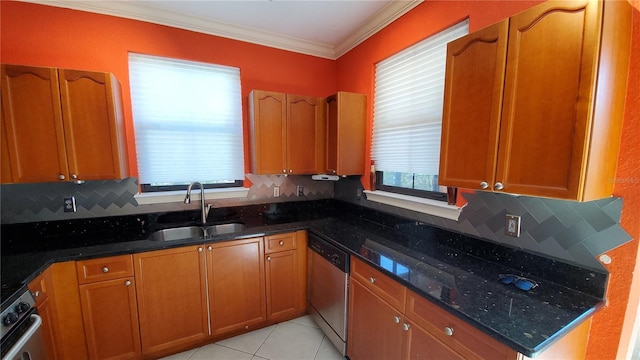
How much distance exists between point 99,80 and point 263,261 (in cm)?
175

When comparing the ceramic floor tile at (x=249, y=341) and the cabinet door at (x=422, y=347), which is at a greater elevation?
the cabinet door at (x=422, y=347)

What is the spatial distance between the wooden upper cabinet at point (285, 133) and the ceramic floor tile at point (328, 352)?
148 centimetres

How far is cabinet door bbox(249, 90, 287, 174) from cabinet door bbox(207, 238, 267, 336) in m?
0.71

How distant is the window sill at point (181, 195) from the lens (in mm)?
2182

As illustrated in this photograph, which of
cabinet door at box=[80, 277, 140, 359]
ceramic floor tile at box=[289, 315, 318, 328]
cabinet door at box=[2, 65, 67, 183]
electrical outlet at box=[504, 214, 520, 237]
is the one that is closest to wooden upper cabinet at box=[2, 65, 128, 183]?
cabinet door at box=[2, 65, 67, 183]

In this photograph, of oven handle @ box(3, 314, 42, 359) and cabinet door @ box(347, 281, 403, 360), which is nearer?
oven handle @ box(3, 314, 42, 359)

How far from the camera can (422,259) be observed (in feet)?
5.03

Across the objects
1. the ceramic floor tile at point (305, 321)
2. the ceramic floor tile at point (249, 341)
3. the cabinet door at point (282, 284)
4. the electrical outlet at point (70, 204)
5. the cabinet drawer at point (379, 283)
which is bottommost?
the ceramic floor tile at point (249, 341)

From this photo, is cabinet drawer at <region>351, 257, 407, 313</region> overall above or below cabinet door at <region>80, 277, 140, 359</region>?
above

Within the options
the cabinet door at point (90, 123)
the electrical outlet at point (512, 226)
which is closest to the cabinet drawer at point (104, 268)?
the cabinet door at point (90, 123)

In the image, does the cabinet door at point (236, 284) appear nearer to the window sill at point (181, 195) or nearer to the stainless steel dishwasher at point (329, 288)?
the stainless steel dishwasher at point (329, 288)

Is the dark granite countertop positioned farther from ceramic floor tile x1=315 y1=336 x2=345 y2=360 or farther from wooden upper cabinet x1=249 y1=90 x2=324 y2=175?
ceramic floor tile x1=315 y1=336 x2=345 y2=360

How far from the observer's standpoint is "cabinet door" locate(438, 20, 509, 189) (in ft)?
3.59

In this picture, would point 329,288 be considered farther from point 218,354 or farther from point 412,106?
point 412,106
